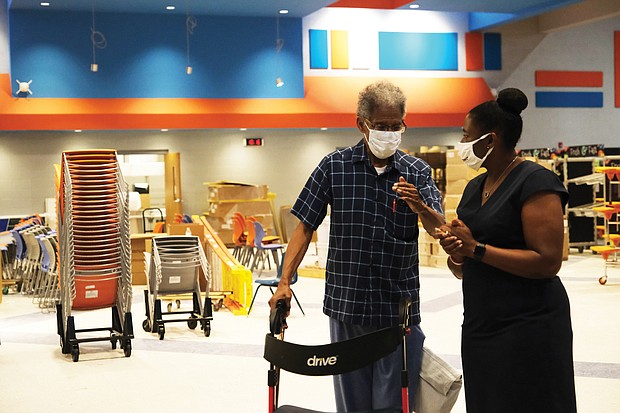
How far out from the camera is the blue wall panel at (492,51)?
20.8 m

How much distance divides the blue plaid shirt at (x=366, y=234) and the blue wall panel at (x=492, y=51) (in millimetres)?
18132

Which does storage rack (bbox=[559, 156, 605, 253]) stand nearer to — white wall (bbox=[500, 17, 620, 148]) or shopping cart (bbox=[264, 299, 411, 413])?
white wall (bbox=[500, 17, 620, 148])

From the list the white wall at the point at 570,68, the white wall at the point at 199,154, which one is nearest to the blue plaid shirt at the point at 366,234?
the white wall at the point at 199,154

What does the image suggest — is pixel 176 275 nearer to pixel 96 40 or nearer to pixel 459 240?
pixel 459 240

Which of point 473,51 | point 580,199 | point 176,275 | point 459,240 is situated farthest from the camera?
point 473,51

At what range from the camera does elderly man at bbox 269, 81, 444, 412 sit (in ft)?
10.6

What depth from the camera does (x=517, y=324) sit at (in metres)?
2.84

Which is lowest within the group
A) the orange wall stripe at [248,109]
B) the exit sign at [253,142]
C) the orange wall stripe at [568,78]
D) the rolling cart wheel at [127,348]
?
the rolling cart wheel at [127,348]

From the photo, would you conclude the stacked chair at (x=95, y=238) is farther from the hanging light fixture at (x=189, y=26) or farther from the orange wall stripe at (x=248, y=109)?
the hanging light fixture at (x=189, y=26)

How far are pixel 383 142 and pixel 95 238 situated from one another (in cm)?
488

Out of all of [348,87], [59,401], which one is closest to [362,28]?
[348,87]

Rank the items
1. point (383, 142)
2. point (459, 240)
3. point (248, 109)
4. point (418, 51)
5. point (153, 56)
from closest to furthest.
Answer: point (459, 240), point (383, 142), point (153, 56), point (248, 109), point (418, 51)

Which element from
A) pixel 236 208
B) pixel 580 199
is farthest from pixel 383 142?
pixel 236 208

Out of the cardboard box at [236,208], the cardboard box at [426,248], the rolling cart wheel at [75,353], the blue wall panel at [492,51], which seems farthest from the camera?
the blue wall panel at [492,51]
